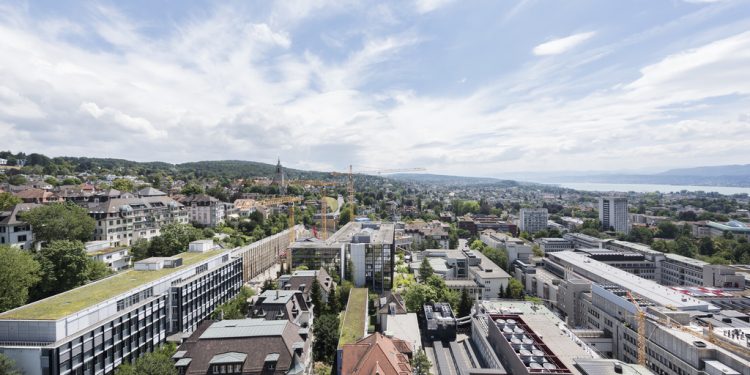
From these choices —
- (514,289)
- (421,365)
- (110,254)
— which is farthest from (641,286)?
(110,254)

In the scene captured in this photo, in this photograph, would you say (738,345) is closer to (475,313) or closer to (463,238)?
(475,313)

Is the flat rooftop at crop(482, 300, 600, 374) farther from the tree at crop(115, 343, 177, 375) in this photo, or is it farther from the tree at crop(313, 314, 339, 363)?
the tree at crop(115, 343, 177, 375)

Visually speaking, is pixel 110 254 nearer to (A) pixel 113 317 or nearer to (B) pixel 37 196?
(A) pixel 113 317

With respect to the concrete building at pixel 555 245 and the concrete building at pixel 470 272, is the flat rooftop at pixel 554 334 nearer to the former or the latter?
the concrete building at pixel 470 272

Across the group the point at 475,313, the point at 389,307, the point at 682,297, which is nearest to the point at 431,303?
the point at 475,313

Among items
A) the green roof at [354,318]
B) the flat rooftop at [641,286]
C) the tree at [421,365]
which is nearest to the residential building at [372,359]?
the tree at [421,365]

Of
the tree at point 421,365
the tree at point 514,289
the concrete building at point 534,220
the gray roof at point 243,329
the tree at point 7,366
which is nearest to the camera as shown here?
the tree at point 7,366
